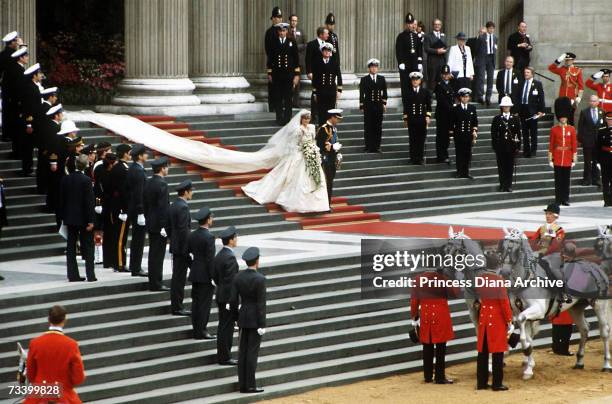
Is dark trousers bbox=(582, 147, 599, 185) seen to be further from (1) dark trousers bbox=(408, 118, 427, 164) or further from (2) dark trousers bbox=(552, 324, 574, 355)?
(2) dark trousers bbox=(552, 324, 574, 355)

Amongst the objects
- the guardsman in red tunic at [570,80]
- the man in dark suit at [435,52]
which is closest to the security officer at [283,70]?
the man in dark suit at [435,52]

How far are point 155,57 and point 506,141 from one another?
23.2 feet

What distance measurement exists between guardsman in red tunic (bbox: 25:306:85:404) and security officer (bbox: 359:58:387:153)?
16.8 meters

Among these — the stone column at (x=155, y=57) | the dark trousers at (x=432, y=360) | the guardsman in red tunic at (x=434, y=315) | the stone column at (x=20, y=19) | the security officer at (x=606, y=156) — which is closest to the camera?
the guardsman in red tunic at (x=434, y=315)

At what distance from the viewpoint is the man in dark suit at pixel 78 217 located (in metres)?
21.0

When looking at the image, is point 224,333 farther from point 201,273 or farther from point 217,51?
point 217,51

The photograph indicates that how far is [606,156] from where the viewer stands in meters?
30.7

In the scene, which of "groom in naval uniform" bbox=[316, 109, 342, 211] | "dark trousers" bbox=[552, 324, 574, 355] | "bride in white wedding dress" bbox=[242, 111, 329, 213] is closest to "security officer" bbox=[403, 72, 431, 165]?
"groom in naval uniform" bbox=[316, 109, 342, 211]

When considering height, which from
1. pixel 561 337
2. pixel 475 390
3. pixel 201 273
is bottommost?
pixel 475 390

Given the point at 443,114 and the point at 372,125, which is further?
the point at 443,114

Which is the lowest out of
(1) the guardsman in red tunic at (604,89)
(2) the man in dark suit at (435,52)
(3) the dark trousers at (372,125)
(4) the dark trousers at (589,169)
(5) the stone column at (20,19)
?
(4) the dark trousers at (589,169)

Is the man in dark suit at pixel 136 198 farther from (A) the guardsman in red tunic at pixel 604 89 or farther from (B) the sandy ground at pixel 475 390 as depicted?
(A) the guardsman in red tunic at pixel 604 89

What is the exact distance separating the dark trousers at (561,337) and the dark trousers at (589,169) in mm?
10586

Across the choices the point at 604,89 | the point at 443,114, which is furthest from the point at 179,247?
the point at 604,89
